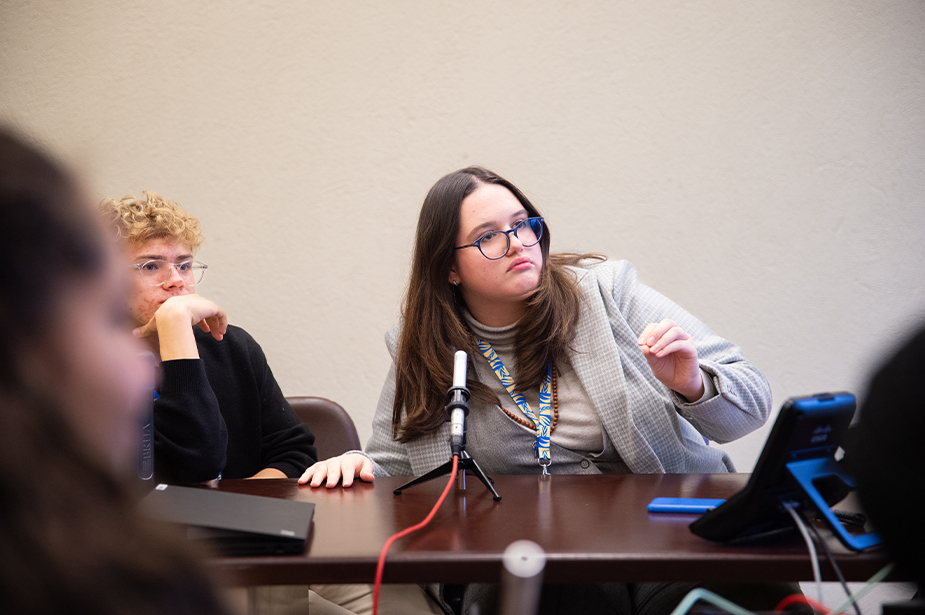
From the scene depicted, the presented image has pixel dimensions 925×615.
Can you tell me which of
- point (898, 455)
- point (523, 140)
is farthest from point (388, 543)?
point (523, 140)

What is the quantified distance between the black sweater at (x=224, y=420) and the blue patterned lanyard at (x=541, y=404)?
559mm

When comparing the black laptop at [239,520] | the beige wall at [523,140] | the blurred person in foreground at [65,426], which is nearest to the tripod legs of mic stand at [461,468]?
the black laptop at [239,520]

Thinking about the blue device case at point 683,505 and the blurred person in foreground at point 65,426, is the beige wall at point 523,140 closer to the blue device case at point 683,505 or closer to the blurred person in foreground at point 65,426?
the blue device case at point 683,505

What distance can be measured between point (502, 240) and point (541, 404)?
1.48ft

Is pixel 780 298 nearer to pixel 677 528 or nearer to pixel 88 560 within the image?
pixel 677 528

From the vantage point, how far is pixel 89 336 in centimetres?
46

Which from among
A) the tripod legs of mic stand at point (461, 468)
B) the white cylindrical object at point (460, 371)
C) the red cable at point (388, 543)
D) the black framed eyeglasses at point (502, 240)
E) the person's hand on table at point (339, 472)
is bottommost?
the person's hand on table at point (339, 472)

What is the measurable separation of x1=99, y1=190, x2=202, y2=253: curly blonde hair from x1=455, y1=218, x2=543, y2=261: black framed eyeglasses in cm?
80

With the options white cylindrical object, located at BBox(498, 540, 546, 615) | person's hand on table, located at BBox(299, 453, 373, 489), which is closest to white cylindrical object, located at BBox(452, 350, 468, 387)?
person's hand on table, located at BBox(299, 453, 373, 489)

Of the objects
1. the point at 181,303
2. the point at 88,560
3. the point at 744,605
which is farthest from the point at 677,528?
the point at 181,303

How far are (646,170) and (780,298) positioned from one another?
0.73 metres

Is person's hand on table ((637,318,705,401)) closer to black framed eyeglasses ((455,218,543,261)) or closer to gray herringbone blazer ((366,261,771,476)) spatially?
gray herringbone blazer ((366,261,771,476))

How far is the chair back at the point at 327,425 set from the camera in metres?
2.03

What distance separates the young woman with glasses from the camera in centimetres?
153
